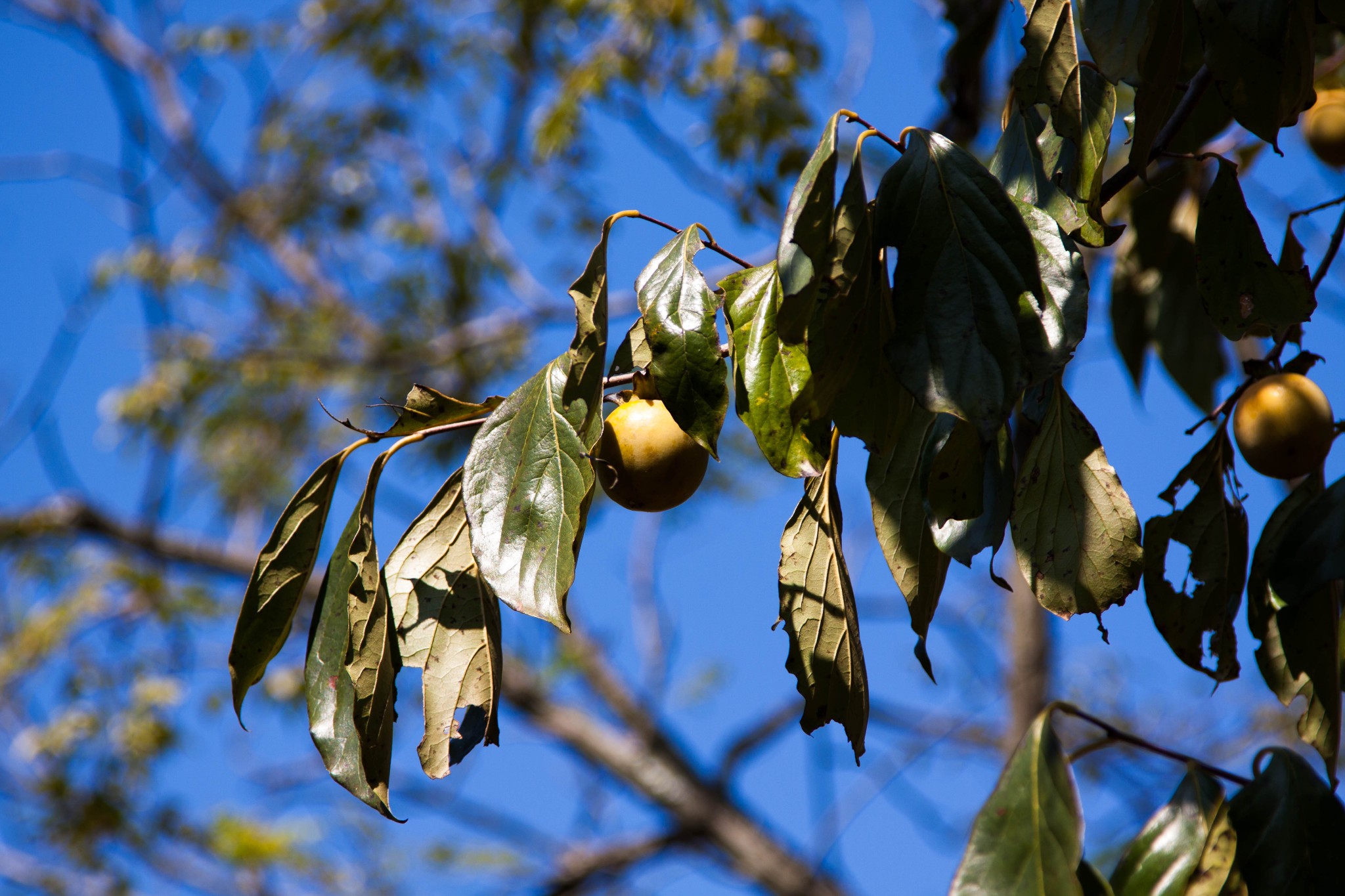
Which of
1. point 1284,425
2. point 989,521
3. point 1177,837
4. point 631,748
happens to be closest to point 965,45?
point 1284,425

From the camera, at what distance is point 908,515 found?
39.0 inches

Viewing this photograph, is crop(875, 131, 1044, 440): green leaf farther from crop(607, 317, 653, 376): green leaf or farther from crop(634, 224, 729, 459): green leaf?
crop(607, 317, 653, 376): green leaf

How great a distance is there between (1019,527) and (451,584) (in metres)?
0.50

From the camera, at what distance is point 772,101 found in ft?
12.4

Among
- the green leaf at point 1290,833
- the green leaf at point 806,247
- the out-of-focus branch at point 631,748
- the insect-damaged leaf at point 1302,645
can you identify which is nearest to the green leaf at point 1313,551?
the insect-damaged leaf at point 1302,645

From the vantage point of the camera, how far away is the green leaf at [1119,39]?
0.86 metres

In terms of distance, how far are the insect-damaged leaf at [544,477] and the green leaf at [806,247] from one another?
150mm

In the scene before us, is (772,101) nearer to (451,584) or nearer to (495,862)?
(451,584)

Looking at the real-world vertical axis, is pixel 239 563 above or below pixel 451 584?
above

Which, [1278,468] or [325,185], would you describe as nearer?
[1278,468]

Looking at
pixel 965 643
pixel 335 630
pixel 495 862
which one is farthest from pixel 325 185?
pixel 335 630

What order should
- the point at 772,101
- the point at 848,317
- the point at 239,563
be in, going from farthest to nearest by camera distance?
1. the point at 239,563
2. the point at 772,101
3. the point at 848,317

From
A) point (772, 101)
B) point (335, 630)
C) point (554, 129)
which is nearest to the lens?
point (335, 630)

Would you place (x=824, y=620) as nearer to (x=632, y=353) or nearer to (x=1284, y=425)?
(x=632, y=353)
